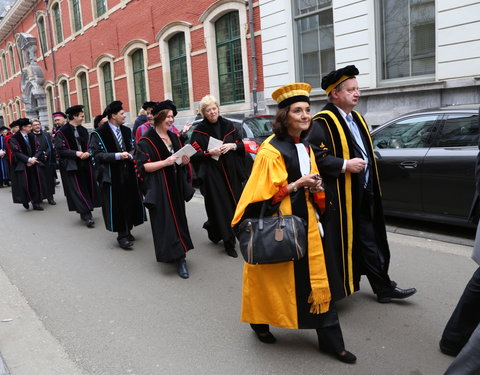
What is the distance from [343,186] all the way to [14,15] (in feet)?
123

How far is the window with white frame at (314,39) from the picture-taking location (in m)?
12.4

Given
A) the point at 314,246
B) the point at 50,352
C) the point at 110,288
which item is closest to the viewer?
the point at 314,246

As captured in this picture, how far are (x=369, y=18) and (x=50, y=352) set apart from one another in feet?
33.9

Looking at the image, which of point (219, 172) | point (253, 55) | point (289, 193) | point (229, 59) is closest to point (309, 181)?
point (289, 193)

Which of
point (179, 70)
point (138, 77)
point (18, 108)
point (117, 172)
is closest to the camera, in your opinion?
point (117, 172)

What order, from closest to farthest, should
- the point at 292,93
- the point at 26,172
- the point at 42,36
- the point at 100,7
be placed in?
the point at 292,93
the point at 26,172
the point at 100,7
the point at 42,36

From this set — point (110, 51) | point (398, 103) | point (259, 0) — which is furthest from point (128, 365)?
point (110, 51)

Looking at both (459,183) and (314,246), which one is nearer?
(314,246)

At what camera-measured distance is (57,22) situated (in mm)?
29016

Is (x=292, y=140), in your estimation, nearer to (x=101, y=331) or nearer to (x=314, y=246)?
(x=314, y=246)

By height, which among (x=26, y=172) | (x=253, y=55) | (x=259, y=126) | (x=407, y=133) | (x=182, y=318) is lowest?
(x=182, y=318)

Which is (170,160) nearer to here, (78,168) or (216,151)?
(216,151)

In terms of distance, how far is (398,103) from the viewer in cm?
1062

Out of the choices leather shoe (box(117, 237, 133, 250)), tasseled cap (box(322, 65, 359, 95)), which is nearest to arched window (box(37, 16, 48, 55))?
leather shoe (box(117, 237, 133, 250))
